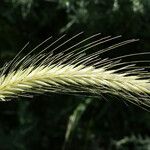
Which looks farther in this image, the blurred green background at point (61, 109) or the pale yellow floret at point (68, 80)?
the blurred green background at point (61, 109)

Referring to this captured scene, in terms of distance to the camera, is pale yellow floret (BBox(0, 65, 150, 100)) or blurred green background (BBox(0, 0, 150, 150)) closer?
pale yellow floret (BBox(0, 65, 150, 100))

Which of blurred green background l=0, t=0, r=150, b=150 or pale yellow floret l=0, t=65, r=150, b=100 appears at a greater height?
blurred green background l=0, t=0, r=150, b=150

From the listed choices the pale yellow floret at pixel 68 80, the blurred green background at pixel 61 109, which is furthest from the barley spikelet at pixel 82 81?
the blurred green background at pixel 61 109

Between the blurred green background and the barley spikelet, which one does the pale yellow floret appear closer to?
the barley spikelet

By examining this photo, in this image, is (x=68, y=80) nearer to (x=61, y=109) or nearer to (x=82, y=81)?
(x=82, y=81)

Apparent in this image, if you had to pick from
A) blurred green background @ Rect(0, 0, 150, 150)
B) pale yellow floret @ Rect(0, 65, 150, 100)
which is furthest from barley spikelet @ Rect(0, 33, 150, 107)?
blurred green background @ Rect(0, 0, 150, 150)

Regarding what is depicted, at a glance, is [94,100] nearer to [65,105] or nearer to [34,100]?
[65,105]

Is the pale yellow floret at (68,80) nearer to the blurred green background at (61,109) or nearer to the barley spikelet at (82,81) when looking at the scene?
the barley spikelet at (82,81)

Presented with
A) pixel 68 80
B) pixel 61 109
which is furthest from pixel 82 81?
pixel 61 109
